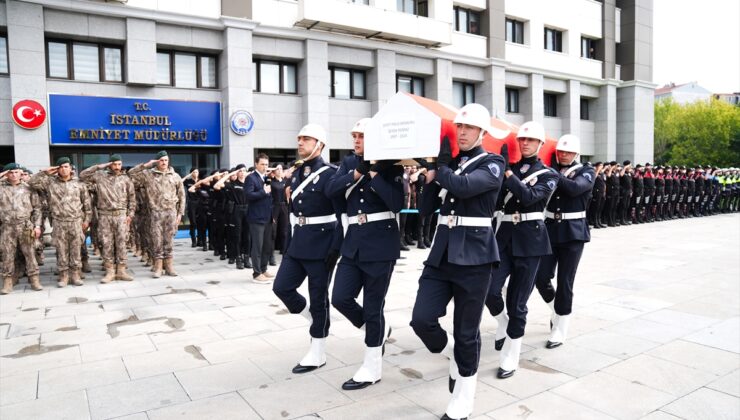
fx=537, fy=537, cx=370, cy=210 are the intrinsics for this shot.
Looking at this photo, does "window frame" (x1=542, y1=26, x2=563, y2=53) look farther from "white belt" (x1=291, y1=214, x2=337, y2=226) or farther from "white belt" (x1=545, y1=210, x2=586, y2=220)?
"white belt" (x1=291, y1=214, x2=337, y2=226)

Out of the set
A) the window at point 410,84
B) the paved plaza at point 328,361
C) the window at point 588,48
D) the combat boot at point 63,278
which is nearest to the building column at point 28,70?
the combat boot at point 63,278

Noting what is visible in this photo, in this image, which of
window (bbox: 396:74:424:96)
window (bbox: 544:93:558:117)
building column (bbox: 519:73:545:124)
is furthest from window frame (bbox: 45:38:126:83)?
window (bbox: 544:93:558:117)

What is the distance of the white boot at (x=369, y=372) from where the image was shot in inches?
176

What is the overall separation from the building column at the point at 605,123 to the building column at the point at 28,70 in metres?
27.5

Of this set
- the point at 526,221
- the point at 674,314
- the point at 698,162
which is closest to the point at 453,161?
the point at 526,221

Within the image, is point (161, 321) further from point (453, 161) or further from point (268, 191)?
point (453, 161)

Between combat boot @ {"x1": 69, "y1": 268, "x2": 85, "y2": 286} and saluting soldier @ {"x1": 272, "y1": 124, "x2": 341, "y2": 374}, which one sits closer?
saluting soldier @ {"x1": 272, "y1": 124, "x2": 341, "y2": 374}

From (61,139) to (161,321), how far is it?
11882 mm

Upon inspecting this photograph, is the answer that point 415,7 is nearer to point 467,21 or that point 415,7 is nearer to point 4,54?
point 467,21

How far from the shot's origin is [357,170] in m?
4.44

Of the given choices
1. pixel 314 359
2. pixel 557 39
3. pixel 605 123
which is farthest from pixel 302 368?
pixel 605 123

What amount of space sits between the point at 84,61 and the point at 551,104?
75.3 ft

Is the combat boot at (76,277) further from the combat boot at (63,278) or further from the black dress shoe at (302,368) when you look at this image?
the black dress shoe at (302,368)

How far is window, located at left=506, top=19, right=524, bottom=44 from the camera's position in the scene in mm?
27109
